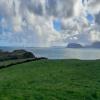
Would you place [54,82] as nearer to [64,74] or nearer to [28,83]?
[28,83]

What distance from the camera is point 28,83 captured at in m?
31.9

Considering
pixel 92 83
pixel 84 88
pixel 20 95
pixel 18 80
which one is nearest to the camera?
pixel 20 95

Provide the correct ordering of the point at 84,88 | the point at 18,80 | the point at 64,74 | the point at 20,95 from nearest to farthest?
1. the point at 20,95
2. the point at 84,88
3. the point at 18,80
4. the point at 64,74

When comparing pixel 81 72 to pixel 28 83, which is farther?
pixel 81 72

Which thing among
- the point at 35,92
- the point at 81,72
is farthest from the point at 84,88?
the point at 81,72

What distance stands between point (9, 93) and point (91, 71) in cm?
1736

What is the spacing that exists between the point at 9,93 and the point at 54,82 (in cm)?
820

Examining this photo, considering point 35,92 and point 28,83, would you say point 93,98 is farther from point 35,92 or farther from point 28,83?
point 28,83

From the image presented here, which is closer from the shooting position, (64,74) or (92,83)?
(92,83)

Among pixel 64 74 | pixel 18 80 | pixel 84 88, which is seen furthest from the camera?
pixel 64 74

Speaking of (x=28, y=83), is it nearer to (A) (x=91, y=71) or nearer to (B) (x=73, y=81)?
(B) (x=73, y=81)

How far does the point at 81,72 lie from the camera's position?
130ft

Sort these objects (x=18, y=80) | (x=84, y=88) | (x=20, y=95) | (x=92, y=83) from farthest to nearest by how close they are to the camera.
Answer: (x=18, y=80), (x=92, y=83), (x=84, y=88), (x=20, y=95)

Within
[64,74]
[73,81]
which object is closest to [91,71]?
[64,74]
